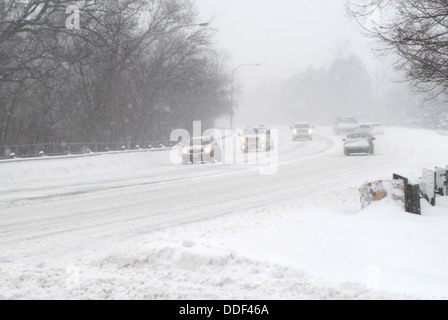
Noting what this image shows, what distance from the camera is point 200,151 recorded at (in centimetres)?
2805

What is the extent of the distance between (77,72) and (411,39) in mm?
29389

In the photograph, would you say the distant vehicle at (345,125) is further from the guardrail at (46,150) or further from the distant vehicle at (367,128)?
the guardrail at (46,150)

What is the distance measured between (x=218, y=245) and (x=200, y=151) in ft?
67.4

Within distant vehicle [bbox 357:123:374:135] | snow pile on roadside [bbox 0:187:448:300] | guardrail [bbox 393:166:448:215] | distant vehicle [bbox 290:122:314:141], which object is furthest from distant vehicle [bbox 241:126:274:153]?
snow pile on roadside [bbox 0:187:448:300]

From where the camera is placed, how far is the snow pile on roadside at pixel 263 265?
588 centimetres

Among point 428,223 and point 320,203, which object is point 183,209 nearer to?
point 320,203

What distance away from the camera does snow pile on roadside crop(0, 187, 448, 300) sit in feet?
19.3

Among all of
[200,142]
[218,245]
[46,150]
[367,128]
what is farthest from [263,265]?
[367,128]

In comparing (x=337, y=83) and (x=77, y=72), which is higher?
(x=337, y=83)

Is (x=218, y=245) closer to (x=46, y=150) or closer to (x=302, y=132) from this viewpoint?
(x=46, y=150)

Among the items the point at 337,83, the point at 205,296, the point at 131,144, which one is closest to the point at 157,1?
the point at 131,144

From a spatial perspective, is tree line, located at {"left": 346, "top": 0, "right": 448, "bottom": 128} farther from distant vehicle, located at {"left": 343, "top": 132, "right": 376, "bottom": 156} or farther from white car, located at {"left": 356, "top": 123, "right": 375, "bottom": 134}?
white car, located at {"left": 356, "top": 123, "right": 375, "bottom": 134}

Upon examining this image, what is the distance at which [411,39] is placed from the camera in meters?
10.3

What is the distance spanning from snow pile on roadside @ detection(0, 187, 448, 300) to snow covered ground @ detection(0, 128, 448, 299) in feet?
0.05
